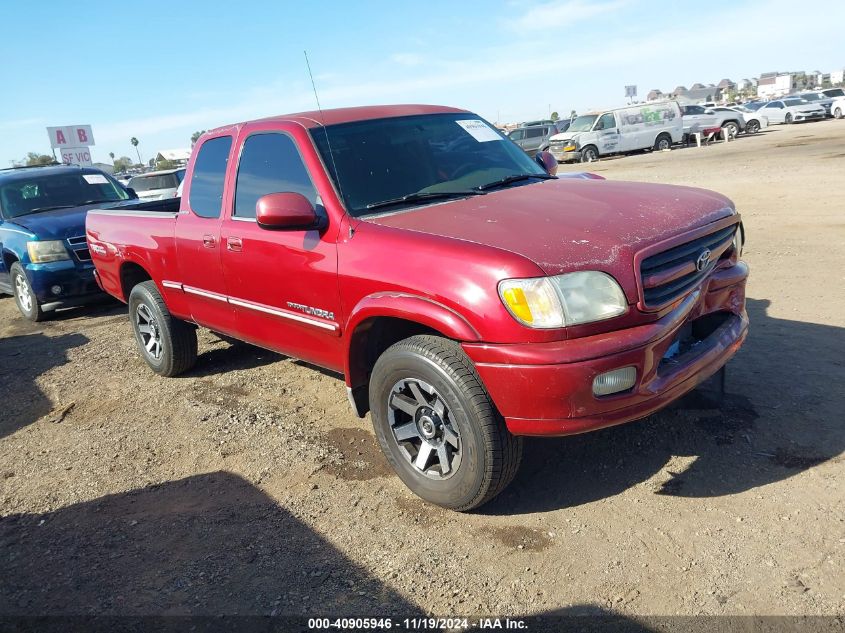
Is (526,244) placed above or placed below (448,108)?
below

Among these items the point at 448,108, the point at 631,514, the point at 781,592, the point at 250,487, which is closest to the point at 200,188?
the point at 448,108

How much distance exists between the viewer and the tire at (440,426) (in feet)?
9.71

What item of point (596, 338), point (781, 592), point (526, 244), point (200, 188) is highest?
point (200, 188)

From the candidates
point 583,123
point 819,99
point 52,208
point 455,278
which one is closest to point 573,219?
point 455,278

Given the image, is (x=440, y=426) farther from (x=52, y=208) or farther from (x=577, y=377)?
Answer: (x=52, y=208)

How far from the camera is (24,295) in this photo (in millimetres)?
8336

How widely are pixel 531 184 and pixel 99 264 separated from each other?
418 centimetres

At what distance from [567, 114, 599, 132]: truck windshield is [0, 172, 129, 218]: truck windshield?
70.2ft

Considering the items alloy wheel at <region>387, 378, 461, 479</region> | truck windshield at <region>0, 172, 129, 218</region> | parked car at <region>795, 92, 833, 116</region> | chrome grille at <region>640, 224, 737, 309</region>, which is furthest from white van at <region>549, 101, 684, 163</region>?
alloy wheel at <region>387, 378, 461, 479</region>

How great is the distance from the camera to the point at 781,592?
2.54 meters

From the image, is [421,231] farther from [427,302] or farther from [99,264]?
[99,264]

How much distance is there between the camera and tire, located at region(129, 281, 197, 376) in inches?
215

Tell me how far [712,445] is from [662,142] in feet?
87.1

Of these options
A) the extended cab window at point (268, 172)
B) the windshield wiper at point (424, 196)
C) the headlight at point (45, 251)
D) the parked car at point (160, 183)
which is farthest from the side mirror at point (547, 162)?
the parked car at point (160, 183)
